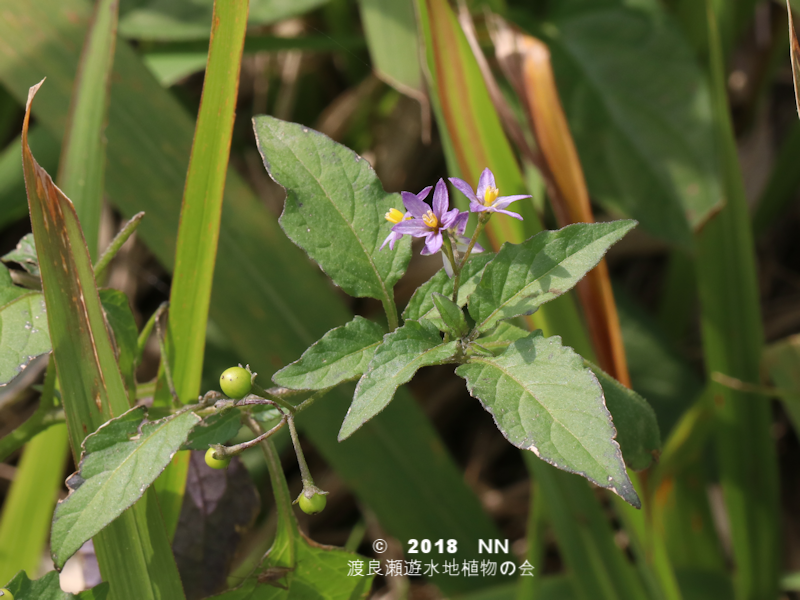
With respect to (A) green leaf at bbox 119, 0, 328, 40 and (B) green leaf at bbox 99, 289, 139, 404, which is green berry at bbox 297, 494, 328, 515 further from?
(A) green leaf at bbox 119, 0, 328, 40

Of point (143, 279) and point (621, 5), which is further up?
point (621, 5)

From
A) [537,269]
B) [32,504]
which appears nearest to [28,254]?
[537,269]

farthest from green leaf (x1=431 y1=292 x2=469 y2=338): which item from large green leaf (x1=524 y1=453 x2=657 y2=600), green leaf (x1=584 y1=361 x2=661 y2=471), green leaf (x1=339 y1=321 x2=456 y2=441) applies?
large green leaf (x1=524 y1=453 x2=657 y2=600)

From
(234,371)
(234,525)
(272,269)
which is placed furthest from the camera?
(272,269)

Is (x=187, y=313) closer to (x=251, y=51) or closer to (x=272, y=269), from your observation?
(x=272, y=269)

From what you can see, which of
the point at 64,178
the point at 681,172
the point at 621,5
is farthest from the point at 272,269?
the point at 621,5

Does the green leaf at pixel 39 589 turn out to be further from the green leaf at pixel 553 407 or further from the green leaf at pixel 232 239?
the green leaf at pixel 232 239

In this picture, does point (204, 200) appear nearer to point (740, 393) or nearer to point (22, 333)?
point (22, 333)
